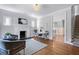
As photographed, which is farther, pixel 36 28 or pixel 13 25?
pixel 36 28

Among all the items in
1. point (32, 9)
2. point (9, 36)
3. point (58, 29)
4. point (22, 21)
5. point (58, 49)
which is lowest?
point (58, 49)

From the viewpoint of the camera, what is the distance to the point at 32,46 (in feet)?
6.66

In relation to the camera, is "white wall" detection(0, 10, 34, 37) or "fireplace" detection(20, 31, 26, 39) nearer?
"white wall" detection(0, 10, 34, 37)

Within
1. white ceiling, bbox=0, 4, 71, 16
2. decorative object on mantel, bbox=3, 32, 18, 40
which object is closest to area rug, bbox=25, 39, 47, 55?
decorative object on mantel, bbox=3, 32, 18, 40

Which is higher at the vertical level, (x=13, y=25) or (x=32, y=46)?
(x=13, y=25)

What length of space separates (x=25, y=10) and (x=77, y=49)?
1378 mm

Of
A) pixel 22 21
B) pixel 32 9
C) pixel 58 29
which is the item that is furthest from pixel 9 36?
pixel 58 29

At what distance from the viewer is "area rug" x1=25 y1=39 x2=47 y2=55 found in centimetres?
199

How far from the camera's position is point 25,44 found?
200 centimetres

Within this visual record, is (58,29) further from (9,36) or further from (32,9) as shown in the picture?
(9,36)

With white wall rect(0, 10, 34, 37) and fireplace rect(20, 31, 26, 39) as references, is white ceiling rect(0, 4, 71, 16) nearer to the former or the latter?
white wall rect(0, 10, 34, 37)
